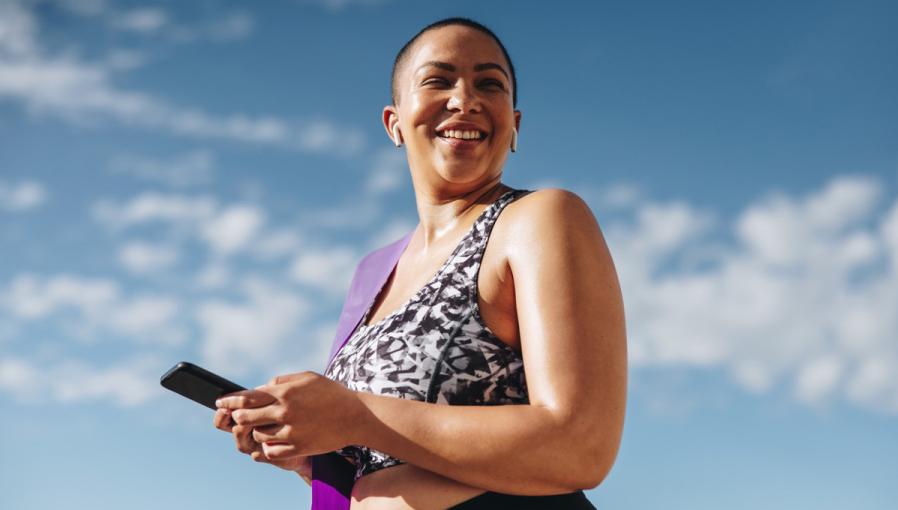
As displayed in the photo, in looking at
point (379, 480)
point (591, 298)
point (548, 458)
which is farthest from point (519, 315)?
point (379, 480)

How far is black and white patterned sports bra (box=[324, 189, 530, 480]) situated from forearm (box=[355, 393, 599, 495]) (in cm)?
16

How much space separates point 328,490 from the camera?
304cm

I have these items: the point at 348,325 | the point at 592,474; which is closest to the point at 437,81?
the point at 348,325

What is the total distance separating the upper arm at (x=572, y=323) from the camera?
8.17ft

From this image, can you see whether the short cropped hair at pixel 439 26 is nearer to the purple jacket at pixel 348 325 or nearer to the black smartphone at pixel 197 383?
the purple jacket at pixel 348 325

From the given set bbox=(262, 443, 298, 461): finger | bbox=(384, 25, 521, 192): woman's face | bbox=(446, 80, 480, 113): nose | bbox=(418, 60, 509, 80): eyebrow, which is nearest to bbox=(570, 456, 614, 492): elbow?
bbox=(262, 443, 298, 461): finger

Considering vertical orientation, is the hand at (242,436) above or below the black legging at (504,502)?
above

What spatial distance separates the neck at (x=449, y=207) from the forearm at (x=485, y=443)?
3.10 feet

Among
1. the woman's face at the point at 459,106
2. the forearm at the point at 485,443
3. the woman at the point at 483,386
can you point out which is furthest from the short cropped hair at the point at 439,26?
the forearm at the point at 485,443

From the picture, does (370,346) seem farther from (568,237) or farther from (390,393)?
(568,237)

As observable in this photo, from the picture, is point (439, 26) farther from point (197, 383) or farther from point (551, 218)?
point (197, 383)

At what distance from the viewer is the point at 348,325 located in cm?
365

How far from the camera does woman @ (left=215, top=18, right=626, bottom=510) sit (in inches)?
97.4

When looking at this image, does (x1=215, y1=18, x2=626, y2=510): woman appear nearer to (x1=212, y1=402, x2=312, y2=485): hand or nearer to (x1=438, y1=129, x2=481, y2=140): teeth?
(x1=212, y1=402, x2=312, y2=485): hand
